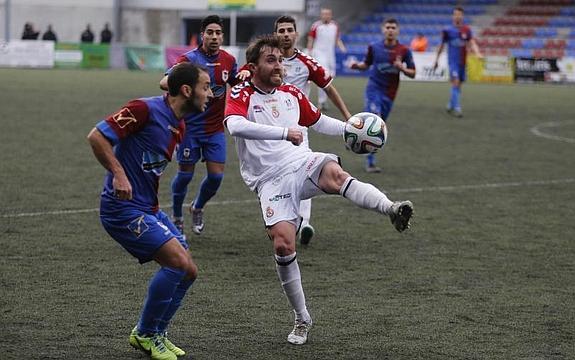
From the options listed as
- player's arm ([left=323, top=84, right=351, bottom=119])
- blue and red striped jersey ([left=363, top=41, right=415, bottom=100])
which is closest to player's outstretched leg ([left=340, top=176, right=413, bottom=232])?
player's arm ([left=323, top=84, right=351, bottom=119])

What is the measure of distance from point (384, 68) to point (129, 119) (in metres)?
9.80

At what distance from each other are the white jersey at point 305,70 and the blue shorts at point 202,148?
88cm

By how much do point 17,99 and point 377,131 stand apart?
64.3 ft

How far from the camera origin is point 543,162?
55.5 ft

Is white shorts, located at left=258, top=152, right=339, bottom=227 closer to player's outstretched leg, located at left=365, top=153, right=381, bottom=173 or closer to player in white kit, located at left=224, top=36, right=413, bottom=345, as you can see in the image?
player in white kit, located at left=224, top=36, right=413, bottom=345

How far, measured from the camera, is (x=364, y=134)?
23.4 ft

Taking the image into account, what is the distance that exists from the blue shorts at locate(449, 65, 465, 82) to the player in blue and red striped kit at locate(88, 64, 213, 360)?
18.8 meters

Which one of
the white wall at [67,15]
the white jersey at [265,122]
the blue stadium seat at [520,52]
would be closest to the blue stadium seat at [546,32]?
the blue stadium seat at [520,52]

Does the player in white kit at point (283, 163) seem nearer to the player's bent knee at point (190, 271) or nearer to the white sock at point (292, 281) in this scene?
the white sock at point (292, 281)

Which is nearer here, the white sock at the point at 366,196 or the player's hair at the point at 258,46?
the white sock at the point at 366,196

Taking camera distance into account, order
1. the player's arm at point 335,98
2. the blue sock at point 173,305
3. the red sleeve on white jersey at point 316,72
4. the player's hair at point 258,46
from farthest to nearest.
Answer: the red sleeve on white jersey at point 316,72 < the player's arm at point 335,98 < the player's hair at point 258,46 < the blue sock at point 173,305

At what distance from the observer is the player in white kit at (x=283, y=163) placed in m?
6.55

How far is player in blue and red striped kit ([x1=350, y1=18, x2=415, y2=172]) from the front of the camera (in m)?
15.0

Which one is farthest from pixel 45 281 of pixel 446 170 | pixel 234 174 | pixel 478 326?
pixel 446 170
